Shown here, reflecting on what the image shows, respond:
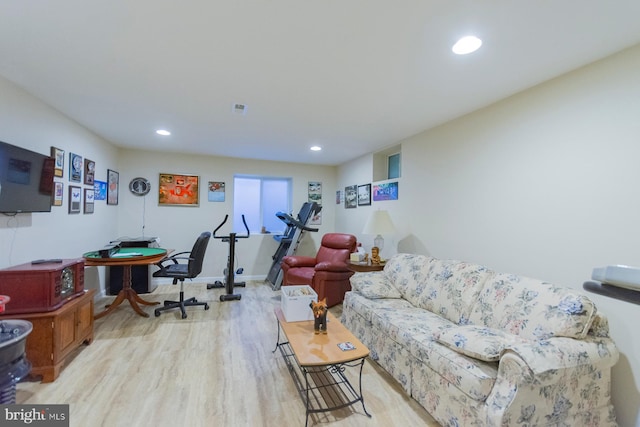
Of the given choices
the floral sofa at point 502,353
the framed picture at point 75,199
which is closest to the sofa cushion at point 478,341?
the floral sofa at point 502,353

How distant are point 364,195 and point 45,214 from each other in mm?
3945

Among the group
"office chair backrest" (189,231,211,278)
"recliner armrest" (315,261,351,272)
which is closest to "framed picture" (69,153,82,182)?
"office chair backrest" (189,231,211,278)

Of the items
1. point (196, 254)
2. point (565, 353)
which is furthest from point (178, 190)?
point (565, 353)

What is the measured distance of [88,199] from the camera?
364 cm

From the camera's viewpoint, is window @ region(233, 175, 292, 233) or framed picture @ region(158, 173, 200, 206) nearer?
framed picture @ region(158, 173, 200, 206)

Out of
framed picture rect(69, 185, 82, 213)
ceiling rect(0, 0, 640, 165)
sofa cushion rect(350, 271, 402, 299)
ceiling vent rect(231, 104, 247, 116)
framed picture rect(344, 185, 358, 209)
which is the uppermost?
ceiling rect(0, 0, 640, 165)

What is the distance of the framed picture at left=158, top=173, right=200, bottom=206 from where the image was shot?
493cm

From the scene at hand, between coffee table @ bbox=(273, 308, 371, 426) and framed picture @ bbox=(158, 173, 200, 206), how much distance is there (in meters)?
3.44

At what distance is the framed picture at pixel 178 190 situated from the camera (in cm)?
493

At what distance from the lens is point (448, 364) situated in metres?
1.68

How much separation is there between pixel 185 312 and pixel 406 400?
280cm

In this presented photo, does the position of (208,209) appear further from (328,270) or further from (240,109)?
(240,109)

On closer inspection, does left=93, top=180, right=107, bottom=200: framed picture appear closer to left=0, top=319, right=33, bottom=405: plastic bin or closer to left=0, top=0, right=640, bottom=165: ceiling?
left=0, top=0, right=640, bottom=165: ceiling

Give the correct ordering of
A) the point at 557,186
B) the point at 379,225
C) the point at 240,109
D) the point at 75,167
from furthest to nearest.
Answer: the point at 379,225, the point at 75,167, the point at 240,109, the point at 557,186
